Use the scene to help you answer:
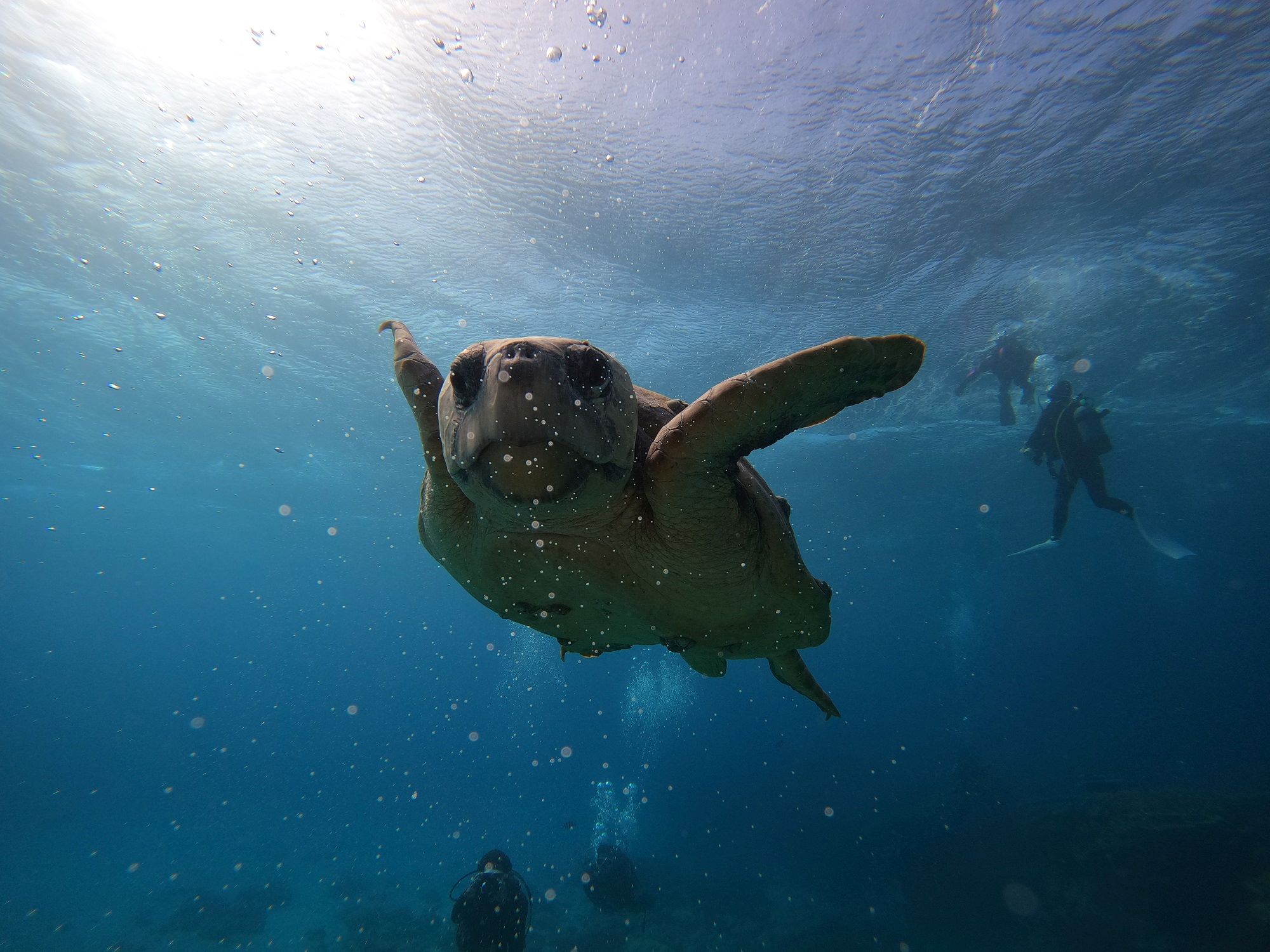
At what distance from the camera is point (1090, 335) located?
16.1 m

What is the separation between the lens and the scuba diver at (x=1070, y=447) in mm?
15016

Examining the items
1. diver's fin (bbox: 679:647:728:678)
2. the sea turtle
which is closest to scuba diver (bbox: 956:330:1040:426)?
diver's fin (bbox: 679:647:728:678)

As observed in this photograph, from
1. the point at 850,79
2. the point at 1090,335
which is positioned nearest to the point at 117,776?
the point at 850,79

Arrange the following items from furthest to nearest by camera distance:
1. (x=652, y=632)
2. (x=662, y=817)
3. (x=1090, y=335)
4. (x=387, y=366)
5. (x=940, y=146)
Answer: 1. (x=662, y=817)
2. (x=387, y=366)
3. (x=1090, y=335)
4. (x=940, y=146)
5. (x=652, y=632)

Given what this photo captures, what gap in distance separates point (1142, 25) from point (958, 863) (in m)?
18.5

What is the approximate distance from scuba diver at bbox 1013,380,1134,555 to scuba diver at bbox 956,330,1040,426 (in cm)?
154

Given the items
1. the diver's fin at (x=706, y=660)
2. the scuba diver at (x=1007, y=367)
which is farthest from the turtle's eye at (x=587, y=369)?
the scuba diver at (x=1007, y=367)

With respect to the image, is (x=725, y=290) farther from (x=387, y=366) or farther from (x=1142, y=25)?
(x=387, y=366)

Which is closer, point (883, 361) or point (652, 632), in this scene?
point (883, 361)

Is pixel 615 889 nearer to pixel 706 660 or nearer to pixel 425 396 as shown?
pixel 706 660

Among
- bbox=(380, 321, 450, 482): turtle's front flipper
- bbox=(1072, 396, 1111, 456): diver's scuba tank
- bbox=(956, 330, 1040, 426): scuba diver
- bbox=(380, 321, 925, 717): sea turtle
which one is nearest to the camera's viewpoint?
bbox=(380, 321, 925, 717): sea turtle

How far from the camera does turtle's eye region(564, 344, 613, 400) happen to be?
1.82 meters

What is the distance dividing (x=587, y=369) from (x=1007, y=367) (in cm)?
2012

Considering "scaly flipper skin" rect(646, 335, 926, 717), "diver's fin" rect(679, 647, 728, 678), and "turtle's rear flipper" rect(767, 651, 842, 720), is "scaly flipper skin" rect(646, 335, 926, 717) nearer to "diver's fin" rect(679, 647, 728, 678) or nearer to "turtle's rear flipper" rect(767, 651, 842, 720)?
"diver's fin" rect(679, 647, 728, 678)
